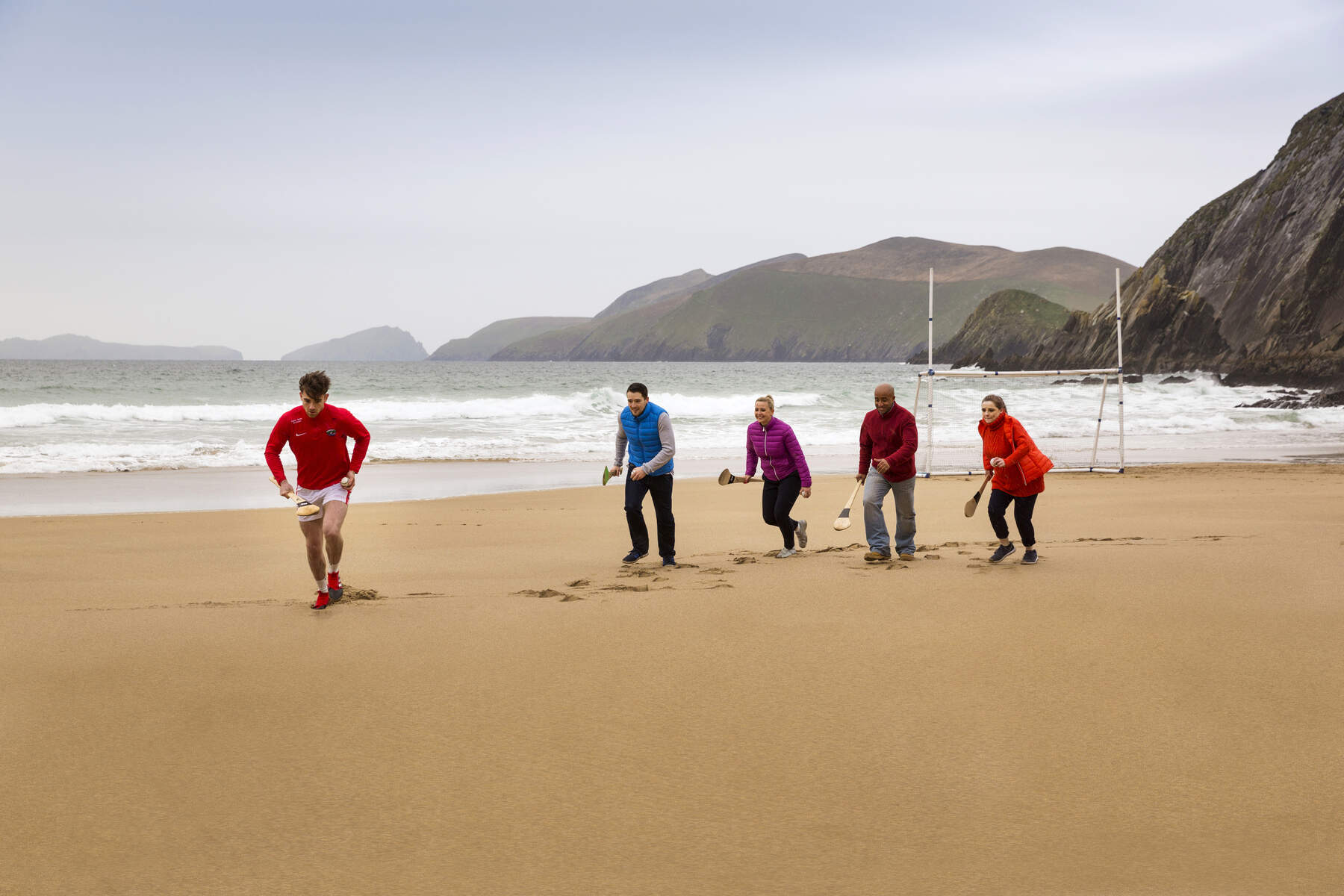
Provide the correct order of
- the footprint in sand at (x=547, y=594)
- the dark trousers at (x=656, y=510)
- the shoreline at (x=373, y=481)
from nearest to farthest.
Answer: the footprint in sand at (x=547, y=594)
the dark trousers at (x=656, y=510)
the shoreline at (x=373, y=481)

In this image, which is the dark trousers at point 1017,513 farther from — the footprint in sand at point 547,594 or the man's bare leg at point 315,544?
the man's bare leg at point 315,544

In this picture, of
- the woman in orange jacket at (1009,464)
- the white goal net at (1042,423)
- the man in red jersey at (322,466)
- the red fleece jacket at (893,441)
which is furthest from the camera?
the white goal net at (1042,423)

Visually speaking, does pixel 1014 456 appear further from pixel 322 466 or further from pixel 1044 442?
pixel 1044 442

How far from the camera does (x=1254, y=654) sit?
16.5 ft

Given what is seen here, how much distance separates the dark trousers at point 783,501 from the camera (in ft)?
27.2

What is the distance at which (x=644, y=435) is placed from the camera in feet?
26.4

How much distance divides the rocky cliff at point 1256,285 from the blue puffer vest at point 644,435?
44.0 meters

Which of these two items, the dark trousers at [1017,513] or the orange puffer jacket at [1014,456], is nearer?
the orange puffer jacket at [1014,456]

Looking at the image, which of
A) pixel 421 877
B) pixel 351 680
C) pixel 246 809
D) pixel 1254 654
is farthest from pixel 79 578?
pixel 1254 654

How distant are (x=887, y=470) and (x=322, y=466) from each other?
4.09 meters

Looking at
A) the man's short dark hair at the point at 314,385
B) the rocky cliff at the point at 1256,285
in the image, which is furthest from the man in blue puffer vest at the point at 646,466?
the rocky cliff at the point at 1256,285

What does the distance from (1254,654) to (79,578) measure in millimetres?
7566

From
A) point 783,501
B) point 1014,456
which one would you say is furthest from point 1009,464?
point 783,501

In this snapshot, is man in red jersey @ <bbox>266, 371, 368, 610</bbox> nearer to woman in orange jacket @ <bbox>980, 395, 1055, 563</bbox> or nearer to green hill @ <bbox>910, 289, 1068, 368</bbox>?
woman in orange jacket @ <bbox>980, 395, 1055, 563</bbox>
